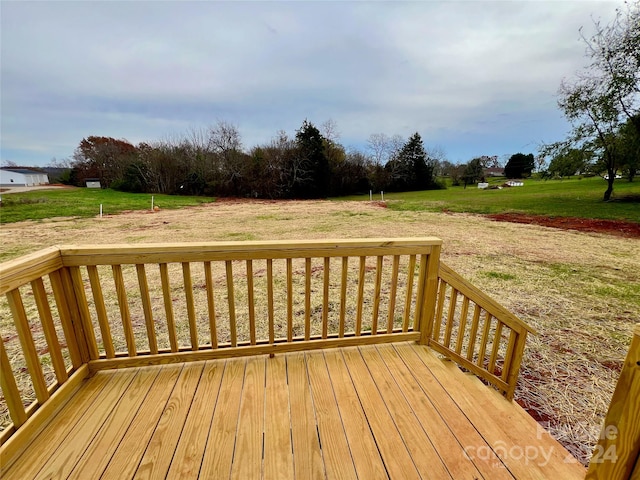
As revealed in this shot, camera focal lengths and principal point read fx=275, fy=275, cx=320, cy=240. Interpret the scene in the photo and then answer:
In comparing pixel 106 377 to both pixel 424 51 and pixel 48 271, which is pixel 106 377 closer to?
pixel 48 271

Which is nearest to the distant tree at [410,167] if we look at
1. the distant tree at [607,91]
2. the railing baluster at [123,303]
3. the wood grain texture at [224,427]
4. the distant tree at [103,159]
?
the distant tree at [607,91]

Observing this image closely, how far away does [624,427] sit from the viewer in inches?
31.4

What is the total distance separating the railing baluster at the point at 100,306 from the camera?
1.57 meters

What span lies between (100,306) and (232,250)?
0.83 metres

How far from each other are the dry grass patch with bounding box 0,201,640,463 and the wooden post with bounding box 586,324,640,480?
1.18m

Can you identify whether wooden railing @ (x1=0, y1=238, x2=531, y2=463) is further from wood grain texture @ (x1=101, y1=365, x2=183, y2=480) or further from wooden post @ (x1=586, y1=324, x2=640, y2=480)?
wooden post @ (x1=586, y1=324, x2=640, y2=480)

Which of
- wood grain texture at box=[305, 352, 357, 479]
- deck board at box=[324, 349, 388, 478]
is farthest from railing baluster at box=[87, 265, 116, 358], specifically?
deck board at box=[324, 349, 388, 478]

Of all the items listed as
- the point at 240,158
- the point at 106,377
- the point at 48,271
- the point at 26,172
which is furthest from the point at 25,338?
the point at 26,172

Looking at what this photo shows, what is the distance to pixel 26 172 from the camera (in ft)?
150

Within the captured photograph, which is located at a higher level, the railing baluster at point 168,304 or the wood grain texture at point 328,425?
the railing baluster at point 168,304

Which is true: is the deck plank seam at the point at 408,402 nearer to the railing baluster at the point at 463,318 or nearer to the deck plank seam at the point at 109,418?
the railing baluster at the point at 463,318

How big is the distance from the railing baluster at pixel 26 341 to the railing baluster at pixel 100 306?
0.97ft

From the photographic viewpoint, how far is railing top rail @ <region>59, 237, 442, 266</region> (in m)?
1.54

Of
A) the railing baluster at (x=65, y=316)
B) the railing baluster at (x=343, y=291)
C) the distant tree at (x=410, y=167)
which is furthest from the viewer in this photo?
the distant tree at (x=410, y=167)
